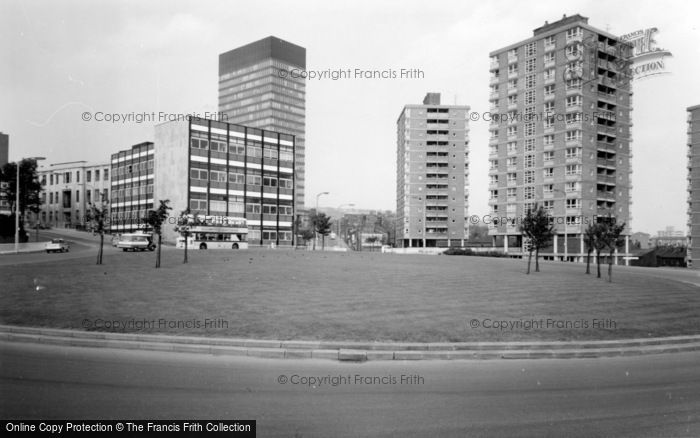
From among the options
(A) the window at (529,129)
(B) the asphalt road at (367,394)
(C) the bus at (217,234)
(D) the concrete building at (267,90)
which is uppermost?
(D) the concrete building at (267,90)

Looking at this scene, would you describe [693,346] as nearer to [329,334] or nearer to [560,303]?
[560,303]

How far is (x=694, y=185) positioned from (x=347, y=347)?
9214cm

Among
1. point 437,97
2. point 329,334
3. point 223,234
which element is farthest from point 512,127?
point 329,334

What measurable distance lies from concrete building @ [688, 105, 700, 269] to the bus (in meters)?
71.1

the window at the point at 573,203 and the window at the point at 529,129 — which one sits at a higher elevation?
the window at the point at 529,129

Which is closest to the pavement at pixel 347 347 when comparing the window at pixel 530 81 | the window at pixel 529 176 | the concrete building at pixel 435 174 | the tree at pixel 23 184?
the window at pixel 529 176

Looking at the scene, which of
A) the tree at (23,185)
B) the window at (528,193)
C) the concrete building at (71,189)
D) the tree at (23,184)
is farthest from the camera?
the concrete building at (71,189)

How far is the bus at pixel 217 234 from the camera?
56250 millimetres

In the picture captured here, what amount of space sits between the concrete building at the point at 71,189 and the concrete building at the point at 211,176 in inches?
322

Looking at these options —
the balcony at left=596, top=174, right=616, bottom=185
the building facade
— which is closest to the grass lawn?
the balcony at left=596, top=174, right=616, bottom=185

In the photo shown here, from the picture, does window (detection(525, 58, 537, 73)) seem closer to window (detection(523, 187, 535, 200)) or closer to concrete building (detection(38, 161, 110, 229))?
window (detection(523, 187, 535, 200))

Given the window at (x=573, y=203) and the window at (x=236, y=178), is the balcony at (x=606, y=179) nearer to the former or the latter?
the window at (x=573, y=203)

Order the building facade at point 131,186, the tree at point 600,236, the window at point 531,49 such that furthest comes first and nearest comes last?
the building facade at point 131,186 → the window at point 531,49 → the tree at point 600,236

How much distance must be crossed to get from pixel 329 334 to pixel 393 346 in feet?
5.44
